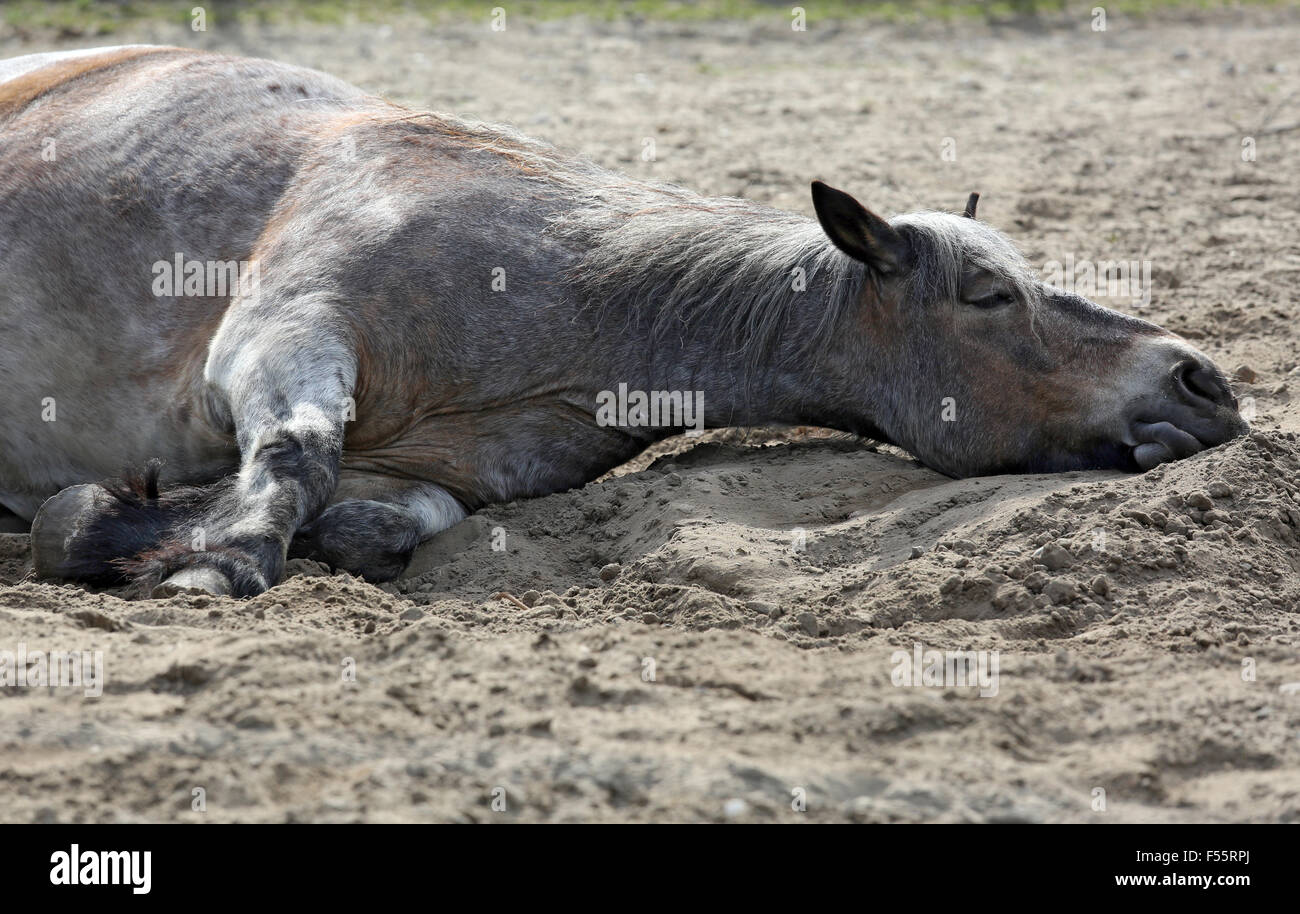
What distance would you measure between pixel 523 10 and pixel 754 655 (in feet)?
33.6

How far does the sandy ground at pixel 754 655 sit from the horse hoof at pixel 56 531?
0.10 m

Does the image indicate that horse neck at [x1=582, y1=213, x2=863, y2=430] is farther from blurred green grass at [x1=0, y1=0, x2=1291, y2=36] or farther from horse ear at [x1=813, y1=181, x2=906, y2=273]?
blurred green grass at [x1=0, y1=0, x2=1291, y2=36]

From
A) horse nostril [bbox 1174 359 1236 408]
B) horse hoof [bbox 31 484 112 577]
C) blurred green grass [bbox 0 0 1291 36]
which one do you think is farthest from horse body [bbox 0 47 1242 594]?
blurred green grass [bbox 0 0 1291 36]

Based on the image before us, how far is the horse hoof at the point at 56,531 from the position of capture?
4.04 m

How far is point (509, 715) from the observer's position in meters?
2.91

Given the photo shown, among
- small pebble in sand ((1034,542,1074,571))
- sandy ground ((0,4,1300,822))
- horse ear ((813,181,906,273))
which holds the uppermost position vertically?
horse ear ((813,181,906,273))

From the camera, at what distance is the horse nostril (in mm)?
4402

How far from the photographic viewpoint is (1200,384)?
4418 millimetres

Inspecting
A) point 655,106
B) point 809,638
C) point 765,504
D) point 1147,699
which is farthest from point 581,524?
point 655,106

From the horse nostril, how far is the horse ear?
3.24ft

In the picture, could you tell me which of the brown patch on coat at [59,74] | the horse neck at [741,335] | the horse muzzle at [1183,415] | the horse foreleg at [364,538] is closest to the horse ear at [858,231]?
the horse neck at [741,335]

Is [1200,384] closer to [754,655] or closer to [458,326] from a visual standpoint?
[754,655]
